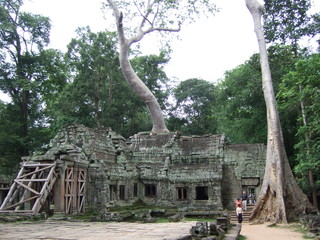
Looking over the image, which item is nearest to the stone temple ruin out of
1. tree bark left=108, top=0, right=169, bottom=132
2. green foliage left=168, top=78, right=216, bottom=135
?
tree bark left=108, top=0, right=169, bottom=132

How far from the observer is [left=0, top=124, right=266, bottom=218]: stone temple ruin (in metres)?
15.1

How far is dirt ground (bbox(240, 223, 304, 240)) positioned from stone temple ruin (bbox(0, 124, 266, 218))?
516cm

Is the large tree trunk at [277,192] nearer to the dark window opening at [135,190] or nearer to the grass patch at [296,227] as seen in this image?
the grass patch at [296,227]

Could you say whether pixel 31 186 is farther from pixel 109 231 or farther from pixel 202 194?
pixel 202 194

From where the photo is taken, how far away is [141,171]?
68.9 feet

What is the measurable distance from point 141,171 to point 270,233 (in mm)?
9725

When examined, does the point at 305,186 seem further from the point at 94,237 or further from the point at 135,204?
the point at 94,237

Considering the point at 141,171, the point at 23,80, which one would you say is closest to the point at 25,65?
the point at 23,80

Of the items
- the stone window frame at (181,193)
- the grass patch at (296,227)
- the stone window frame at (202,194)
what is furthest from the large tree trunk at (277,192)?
the stone window frame at (181,193)

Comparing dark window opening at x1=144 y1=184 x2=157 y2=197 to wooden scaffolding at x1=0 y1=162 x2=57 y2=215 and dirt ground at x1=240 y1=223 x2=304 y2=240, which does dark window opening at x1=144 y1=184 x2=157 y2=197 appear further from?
dirt ground at x1=240 y1=223 x2=304 y2=240

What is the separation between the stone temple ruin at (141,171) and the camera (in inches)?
595

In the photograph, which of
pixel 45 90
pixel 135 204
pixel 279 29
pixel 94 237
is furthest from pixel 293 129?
pixel 94 237

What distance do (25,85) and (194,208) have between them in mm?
13532

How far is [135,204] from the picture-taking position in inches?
782
